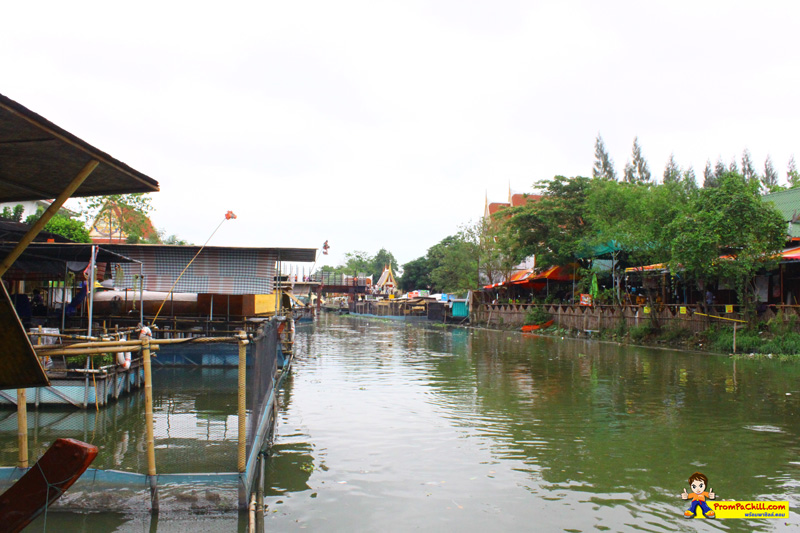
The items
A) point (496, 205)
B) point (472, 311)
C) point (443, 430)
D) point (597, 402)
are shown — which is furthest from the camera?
point (496, 205)

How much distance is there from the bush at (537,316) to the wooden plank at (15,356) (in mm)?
32481

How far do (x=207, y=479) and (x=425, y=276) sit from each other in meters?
75.5

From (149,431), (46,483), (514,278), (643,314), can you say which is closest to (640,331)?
(643,314)

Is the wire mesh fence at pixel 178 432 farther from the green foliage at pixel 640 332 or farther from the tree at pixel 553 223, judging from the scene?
the tree at pixel 553 223

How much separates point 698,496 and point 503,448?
111 inches

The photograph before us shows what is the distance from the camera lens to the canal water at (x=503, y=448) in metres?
5.88

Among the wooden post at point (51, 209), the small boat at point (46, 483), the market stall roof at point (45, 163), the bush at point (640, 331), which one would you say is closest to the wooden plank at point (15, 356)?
the wooden post at point (51, 209)

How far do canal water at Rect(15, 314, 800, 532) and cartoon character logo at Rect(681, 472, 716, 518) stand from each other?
0.10m

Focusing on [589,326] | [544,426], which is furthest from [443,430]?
[589,326]

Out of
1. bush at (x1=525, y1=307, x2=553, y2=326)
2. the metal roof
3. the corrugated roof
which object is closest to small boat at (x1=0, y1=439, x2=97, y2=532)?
the metal roof

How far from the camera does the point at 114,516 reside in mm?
5633

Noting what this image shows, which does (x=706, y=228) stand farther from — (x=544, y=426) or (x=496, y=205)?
(x=496, y=205)

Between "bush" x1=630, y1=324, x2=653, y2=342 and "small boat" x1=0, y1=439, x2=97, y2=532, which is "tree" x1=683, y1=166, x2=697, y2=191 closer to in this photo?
"bush" x1=630, y1=324, x2=653, y2=342

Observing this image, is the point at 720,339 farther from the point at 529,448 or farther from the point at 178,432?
the point at 178,432
